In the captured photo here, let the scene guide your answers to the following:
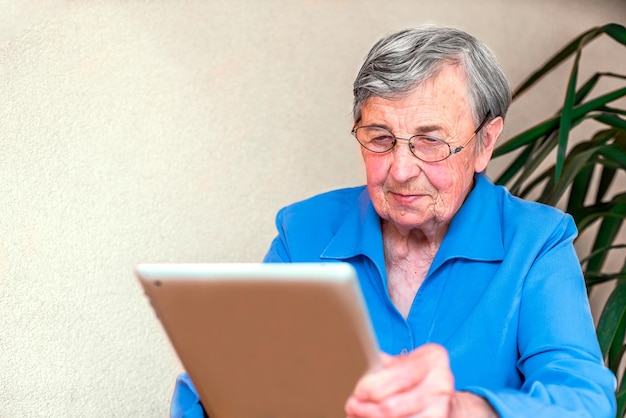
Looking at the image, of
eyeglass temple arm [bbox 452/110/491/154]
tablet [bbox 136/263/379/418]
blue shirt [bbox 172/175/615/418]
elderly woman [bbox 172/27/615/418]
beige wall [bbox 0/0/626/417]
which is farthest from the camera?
beige wall [bbox 0/0/626/417]

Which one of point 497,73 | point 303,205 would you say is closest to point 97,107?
point 303,205

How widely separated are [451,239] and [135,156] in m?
0.90

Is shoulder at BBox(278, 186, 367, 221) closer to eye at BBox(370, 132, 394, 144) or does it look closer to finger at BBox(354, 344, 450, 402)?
eye at BBox(370, 132, 394, 144)

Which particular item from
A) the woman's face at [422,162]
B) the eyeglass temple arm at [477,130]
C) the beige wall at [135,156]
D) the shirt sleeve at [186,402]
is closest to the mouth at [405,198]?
the woman's face at [422,162]

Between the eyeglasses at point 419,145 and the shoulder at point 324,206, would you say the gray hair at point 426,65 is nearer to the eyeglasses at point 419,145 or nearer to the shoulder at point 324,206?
the eyeglasses at point 419,145

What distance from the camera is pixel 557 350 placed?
146 cm

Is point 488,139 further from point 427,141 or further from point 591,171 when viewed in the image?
point 591,171

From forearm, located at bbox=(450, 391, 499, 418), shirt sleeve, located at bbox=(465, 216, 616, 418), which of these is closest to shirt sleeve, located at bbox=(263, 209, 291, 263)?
shirt sleeve, located at bbox=(465, 216, 616, 418)

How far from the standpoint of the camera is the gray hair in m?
1.63

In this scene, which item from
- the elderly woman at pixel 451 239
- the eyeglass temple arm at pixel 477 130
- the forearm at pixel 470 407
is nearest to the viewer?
the forearm at pixel 470 407

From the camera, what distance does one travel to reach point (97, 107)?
87.4 inches

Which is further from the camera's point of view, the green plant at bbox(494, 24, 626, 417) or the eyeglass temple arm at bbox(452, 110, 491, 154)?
the green plant at bbox(494, 24, 626, 417)

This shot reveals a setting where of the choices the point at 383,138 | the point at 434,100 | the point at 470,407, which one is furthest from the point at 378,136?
the point at 470,407

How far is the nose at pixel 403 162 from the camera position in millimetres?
1661
